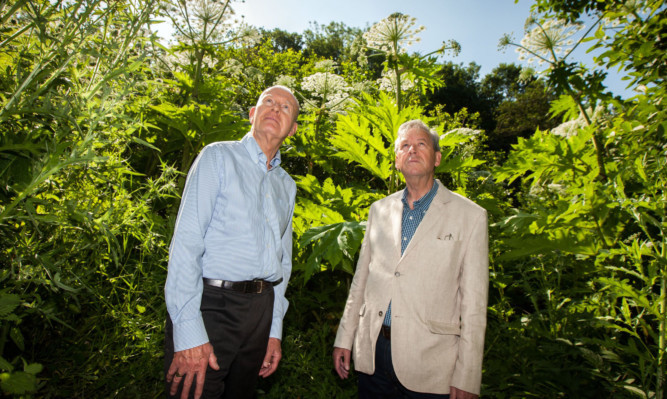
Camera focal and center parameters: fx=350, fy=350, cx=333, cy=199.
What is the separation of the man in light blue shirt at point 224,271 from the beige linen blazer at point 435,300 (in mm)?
599

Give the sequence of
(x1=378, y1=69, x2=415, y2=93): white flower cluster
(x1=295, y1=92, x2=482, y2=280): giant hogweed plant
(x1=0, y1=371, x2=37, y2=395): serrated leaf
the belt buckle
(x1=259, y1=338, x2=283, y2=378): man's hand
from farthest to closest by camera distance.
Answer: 1. (x1=378, y1=69, x2=415, y2=93): white flower cluster
2. (x1=295, y1=92, x2=482, y2=280): giant hogweed plant
3. (x1=259, y1=338, x2=283, y2=378): man's hand
4. the belt buckle
5. (x1=0, y1=371, x2=37, y2=395): serrated leaf

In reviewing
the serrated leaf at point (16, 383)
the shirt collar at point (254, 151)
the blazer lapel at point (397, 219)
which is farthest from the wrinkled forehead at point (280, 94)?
the serrated leaf at point (16, 383)

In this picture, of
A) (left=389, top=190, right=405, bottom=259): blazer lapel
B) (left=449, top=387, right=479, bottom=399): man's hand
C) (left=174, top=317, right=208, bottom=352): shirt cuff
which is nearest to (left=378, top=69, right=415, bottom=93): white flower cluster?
(left=389, top=190, right=405, bottom=259): blazer lapel

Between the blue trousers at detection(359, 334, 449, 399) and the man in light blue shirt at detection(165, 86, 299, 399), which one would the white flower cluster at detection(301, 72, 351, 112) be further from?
the blue trousers at detection(359, 334, 449, 399)

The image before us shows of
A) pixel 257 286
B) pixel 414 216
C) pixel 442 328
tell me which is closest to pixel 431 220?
pixel 414 216

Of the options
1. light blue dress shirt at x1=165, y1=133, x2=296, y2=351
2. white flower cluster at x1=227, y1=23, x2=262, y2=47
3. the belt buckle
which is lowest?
the belt buckle

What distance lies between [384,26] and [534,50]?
1.91 metres

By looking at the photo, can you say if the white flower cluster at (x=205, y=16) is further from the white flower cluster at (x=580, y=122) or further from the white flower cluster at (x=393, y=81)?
the white flower cluster at (x=580, y=122)

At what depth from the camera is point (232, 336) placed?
5.66ft

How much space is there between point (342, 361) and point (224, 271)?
1.02 metres

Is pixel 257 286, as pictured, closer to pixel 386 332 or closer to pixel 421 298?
pixel 386 332

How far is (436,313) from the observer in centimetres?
187

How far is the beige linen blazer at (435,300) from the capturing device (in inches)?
70.6

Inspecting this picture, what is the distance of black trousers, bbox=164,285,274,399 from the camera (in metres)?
1.68
